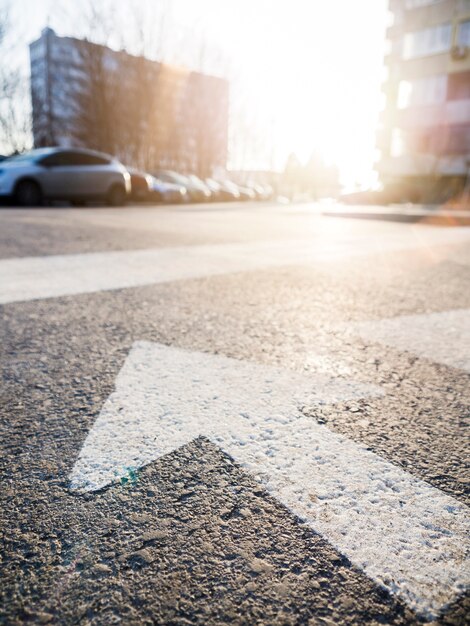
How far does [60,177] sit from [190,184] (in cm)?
987

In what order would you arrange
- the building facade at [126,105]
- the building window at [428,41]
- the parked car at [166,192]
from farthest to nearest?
the building window at [428,41] → the building facade at [126,105] → the parked car at [166,192]

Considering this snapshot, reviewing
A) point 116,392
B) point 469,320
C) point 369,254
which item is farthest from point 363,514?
point 369,254

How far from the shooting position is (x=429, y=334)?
210cm

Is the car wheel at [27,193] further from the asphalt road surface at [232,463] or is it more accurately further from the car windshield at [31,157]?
the asphalt road surface at [232,463]

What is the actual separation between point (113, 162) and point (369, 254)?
9.38 metres

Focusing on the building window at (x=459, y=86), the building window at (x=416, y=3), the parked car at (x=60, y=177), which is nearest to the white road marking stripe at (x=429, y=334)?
the parked car at (x=60, y=177)

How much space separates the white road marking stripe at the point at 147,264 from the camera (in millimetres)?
Result: 2887

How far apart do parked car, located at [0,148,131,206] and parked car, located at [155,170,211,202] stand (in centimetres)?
723

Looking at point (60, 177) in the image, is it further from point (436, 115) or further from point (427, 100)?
point (427, 100)

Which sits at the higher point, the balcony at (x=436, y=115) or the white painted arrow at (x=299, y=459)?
the balcony at (x=436, y=115)

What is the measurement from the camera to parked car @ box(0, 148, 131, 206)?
1075cm

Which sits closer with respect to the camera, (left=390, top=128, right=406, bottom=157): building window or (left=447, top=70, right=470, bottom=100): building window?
(left=447, top=70, right=470, bottom=100): building window

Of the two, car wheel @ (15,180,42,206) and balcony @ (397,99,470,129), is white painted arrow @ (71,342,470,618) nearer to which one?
car wheel @ (15,180,42,206)

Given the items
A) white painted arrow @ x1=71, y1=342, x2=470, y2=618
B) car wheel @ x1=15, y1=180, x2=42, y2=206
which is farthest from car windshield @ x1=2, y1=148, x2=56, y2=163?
white painted arrow @ x1=71, y1=342, x2=470, y2=618
